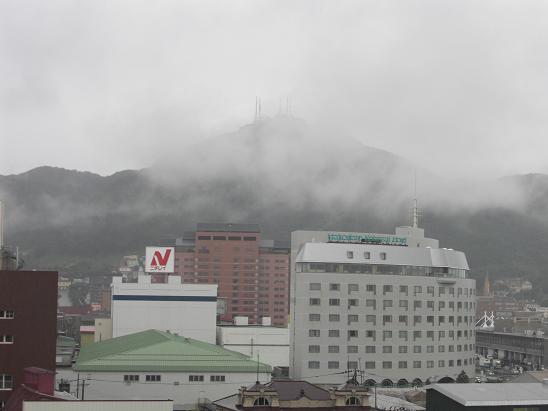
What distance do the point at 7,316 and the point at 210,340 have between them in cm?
9021

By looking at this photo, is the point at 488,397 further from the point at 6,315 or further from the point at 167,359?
the point at 167,359

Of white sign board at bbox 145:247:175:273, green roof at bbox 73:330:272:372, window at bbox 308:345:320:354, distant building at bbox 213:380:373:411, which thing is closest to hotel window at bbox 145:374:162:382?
green roof at bbox 73:330:272:372

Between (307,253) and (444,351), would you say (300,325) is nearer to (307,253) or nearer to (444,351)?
(307,253)

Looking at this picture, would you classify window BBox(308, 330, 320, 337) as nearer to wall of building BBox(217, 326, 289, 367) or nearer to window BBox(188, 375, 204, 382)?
wall of building BBox(217, 326, 289, 367)

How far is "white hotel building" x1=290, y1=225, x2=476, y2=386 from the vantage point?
136500 millimetres

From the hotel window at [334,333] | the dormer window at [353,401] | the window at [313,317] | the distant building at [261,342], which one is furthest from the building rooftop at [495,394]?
the distant building at [261,342]

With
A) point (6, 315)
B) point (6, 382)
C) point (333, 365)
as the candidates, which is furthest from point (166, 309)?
point (6, 382)

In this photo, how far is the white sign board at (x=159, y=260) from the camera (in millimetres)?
164125

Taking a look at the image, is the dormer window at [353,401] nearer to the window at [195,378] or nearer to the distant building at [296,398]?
the distant building at [296,398]

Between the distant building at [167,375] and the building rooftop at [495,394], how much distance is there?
3996cm

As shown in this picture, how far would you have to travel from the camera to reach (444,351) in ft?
482

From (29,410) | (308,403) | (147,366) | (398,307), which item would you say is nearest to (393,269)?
Answer: (398,307)

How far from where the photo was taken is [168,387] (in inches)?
4277

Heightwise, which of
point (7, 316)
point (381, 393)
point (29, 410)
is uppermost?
point (7, 316)
